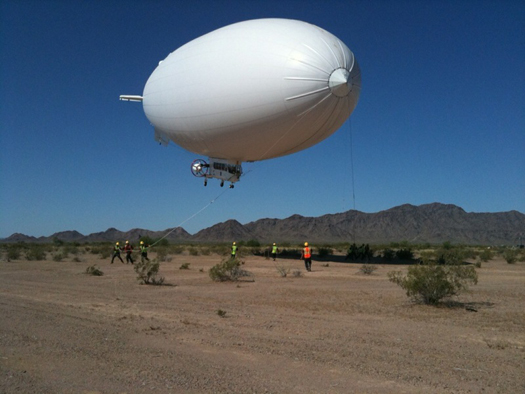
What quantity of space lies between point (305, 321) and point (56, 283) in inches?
484

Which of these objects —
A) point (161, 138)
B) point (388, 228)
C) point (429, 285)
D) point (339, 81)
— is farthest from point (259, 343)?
point (388, 228)

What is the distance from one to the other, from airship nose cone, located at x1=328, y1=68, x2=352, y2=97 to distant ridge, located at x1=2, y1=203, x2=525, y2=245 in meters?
117

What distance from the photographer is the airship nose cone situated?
1836 centimetres

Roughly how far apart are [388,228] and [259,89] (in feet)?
438

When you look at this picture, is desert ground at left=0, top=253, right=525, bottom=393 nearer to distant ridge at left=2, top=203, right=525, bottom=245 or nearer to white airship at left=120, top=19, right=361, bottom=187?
white airship at left=120, top=19, right=361, bottom=187

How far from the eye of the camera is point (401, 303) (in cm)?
1291

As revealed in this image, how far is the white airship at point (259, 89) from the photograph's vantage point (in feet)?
61.0

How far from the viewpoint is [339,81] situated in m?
18.3

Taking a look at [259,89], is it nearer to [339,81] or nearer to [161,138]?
→ [339,81]

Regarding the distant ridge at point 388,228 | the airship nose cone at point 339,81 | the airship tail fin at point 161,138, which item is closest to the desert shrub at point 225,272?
the airship nose cone at point 339,81

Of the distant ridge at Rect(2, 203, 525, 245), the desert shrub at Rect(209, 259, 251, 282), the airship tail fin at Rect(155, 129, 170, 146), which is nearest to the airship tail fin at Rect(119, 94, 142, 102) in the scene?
the airship tail fin at Rect(155, 129, 170, 146)

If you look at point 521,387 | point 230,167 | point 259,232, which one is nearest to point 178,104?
point 230,167

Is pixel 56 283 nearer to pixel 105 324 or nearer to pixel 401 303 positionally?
pixel 105 324

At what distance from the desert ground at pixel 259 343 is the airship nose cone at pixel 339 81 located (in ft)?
27.8
